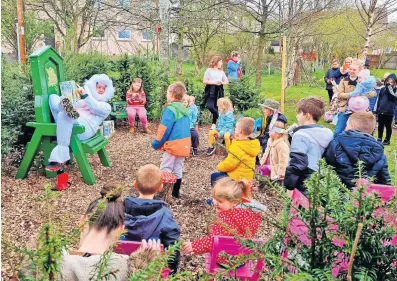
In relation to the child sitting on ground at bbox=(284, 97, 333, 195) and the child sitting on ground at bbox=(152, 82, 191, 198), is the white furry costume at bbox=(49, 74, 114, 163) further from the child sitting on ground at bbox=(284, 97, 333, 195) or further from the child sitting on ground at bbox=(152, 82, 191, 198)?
the child sitting on ground at bbox=(284, 97, 333, 195)

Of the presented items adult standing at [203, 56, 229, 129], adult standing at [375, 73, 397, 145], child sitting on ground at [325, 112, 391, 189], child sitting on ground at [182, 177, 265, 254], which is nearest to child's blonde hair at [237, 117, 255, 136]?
child sitting on ground at [325, 112, 391, 189]

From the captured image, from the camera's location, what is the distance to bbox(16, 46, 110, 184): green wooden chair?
5.38m

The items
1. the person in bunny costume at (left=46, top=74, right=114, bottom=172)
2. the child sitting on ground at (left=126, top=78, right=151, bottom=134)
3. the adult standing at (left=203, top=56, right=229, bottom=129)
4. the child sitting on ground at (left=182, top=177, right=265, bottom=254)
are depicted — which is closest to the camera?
the child sitting on ground at (left=182, top=177, right=265, bottom=254)

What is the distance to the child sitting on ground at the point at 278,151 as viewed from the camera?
5.25 meters

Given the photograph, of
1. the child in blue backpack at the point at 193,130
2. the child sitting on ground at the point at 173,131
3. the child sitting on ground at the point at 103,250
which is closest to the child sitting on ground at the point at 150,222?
the child sitting on ground at the point at 103,250

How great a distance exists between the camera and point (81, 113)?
605 centimetres

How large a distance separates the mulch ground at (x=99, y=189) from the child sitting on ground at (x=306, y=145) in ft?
0.97

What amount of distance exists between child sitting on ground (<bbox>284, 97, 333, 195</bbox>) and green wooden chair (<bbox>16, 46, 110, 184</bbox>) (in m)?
2.92

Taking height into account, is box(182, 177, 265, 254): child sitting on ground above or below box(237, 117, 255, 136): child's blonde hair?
below

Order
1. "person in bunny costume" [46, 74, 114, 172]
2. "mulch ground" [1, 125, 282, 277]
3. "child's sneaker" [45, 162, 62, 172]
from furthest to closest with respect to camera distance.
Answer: "child's sneaker" [45, 162, 62, 172]
"person in bunny costume" [46, 74, 114, 172]
"mulch ground" [1, 125, 282, 277]

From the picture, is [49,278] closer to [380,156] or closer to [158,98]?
[380,156]

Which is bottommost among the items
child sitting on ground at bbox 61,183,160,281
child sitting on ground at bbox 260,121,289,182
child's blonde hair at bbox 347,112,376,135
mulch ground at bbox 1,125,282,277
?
mulch ground at bbox 1,125,282,277

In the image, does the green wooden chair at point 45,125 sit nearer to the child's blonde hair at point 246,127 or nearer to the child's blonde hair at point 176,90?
the child's blonde hair at point 176,90

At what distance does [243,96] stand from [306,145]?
691cm
